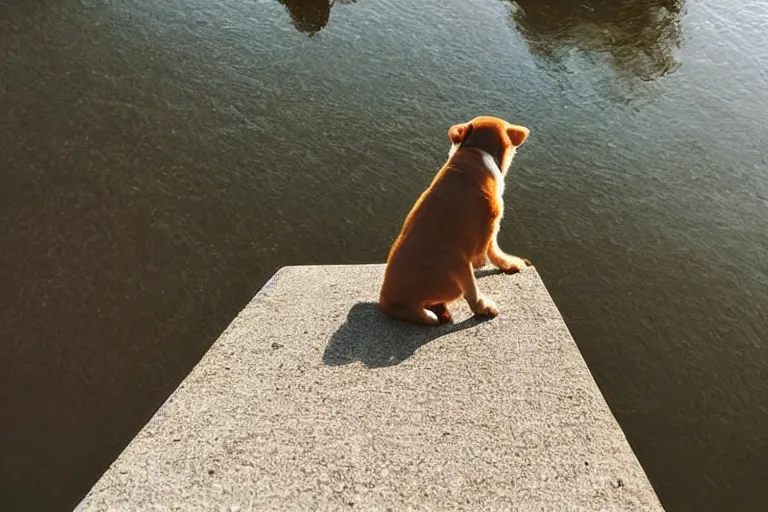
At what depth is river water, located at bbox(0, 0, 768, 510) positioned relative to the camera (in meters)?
4.01

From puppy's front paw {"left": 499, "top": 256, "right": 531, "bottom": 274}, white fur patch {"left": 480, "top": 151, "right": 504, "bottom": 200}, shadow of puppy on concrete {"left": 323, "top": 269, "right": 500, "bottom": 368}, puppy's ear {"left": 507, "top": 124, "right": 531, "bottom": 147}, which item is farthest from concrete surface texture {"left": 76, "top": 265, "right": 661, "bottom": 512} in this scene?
puppy's ear {"left": 507, "top": 124, "right": 531, "bottom": 147}

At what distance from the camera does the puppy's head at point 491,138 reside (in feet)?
12.4

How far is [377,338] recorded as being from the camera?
3.65 metres

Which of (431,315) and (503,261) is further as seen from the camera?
(503,261)

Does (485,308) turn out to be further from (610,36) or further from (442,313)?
(610,36)

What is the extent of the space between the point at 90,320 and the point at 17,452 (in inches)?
39.1

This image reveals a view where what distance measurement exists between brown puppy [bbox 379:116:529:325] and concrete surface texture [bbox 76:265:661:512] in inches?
6.3

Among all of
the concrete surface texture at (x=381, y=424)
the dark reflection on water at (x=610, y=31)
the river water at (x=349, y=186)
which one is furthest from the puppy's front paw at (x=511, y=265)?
the dark reflection on water at (x=610, y=31)

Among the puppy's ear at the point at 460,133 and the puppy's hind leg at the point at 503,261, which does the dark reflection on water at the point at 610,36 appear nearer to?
the puppy's hind leg at the point at 503,261

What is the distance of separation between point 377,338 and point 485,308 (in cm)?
66

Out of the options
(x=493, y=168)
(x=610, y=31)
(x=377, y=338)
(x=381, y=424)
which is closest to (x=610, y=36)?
(x=610, y=31)

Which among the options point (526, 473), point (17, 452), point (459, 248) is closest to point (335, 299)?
point (459, 248)

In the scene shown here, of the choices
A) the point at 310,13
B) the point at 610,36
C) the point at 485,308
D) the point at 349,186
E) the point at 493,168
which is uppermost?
the point at 610,36

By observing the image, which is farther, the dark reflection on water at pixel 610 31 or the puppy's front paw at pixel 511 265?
the dark reflection on water at pixel 610 31
